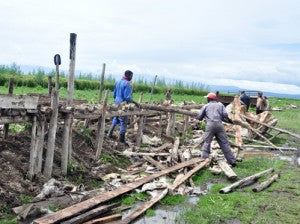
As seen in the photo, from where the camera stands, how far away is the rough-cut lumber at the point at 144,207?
6.13 meters

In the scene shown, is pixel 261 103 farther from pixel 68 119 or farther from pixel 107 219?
pixel 107 219

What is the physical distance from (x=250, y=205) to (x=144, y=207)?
6.95 ft

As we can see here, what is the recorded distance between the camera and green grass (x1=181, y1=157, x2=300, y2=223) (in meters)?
6.67

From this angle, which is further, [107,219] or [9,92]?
[9,92]

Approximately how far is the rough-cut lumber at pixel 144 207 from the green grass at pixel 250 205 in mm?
632

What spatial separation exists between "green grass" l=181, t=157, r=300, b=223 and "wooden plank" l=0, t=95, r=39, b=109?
3.47m

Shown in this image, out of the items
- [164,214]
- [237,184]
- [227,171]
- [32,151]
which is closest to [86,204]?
[164,214]

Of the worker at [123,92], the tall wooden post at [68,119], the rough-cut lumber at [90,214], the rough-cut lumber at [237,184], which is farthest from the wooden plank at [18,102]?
the worker at [123,92]

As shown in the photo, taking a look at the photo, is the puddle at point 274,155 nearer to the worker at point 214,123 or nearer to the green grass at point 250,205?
the worker at point 214,123

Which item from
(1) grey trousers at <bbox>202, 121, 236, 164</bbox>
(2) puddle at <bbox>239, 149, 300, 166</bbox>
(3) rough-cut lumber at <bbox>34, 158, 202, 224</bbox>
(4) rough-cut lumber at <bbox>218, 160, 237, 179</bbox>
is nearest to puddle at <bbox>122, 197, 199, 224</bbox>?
(3) rough-cut lumber at <bbox>34, 158, 202, 224</bbox>

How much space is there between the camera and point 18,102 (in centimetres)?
700

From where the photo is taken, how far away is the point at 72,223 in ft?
18.6

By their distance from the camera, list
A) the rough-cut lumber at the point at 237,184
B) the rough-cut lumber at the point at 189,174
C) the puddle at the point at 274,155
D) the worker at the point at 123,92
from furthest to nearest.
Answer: the puddle at the point at 274,155, the worker at the point at 123,92, the rough-cut lumber at the point at 237,184, the rough-cut lumber at the point at 189,174

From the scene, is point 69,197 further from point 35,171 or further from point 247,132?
point 247,132
